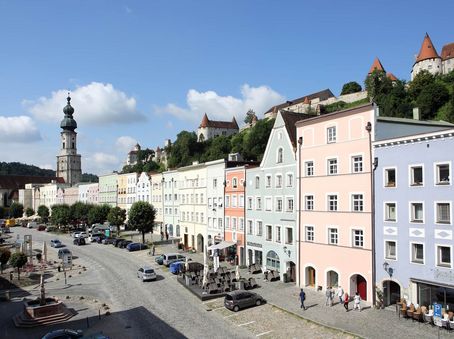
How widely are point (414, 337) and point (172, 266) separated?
27922 mm

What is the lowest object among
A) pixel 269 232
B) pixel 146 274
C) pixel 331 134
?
pixel 146 274

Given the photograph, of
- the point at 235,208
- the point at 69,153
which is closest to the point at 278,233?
the point at 235,208

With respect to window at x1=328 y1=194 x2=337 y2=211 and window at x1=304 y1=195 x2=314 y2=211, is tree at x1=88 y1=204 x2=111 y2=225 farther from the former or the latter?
window at x1=328 y1=194 x2=337 y2=211

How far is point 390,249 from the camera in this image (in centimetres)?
3162

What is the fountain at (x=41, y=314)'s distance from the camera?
31.7 m

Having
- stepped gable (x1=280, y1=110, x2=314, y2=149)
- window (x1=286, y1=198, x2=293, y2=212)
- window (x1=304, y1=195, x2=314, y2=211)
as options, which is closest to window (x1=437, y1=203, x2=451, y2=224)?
window (x1=304, y1=195, x2=314, y2=211)

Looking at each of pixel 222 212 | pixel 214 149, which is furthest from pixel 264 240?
pixel 214 149

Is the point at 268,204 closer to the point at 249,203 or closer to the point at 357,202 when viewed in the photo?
the point at 249,203

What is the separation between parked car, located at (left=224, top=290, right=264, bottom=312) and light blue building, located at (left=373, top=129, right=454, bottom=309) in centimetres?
935

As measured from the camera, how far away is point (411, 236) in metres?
29.9

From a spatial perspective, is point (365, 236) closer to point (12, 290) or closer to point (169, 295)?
point (169, 295)

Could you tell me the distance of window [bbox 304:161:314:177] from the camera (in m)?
38.9

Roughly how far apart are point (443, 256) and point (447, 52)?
108 m

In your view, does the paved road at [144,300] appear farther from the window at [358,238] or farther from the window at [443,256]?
the window at [443,256]
